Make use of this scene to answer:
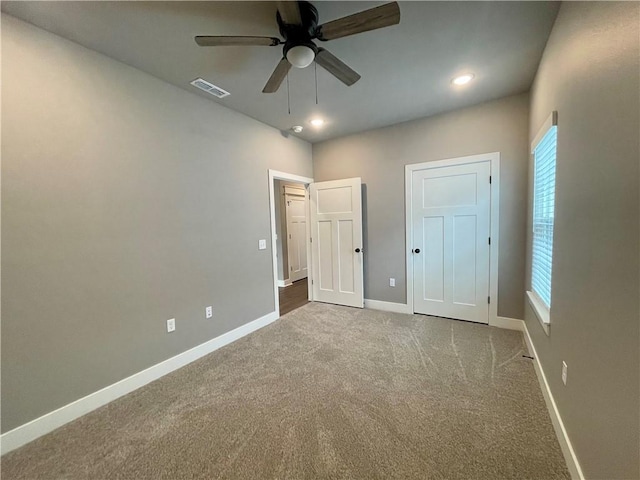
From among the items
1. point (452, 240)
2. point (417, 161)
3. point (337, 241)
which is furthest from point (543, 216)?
point (337, 241)

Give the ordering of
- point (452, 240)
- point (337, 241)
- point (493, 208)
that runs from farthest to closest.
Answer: point (337, 241)
point (452, 240)
point (493, 208)

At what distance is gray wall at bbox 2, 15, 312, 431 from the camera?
1647 millimetres

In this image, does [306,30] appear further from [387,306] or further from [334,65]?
[387,306]

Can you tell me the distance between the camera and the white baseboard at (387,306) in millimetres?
3721

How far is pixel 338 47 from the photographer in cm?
198

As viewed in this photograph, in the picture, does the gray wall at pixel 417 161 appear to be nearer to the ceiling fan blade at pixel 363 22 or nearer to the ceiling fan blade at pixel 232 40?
the ceiling fan blade at pixel 363 22

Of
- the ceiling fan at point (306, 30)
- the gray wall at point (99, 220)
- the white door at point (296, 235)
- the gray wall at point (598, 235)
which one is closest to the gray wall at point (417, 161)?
the gray wall at point (598, 235)

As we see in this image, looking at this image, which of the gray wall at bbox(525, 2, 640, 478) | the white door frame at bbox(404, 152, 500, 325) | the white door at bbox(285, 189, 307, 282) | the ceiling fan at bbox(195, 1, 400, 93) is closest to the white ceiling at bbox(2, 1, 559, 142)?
the ceiling fan at bbox(195, 1, 400, 93)

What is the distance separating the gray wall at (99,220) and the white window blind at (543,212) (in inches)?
116

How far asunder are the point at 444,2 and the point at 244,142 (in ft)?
7.60

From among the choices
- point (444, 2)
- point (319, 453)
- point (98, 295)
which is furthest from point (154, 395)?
point (444, 2)

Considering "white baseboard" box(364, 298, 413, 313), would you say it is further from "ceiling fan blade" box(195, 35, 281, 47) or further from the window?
"ceiling fan blade" box(195, 35, 281, 47)

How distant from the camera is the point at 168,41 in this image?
187 cm

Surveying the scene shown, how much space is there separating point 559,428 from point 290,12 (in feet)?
9.26
